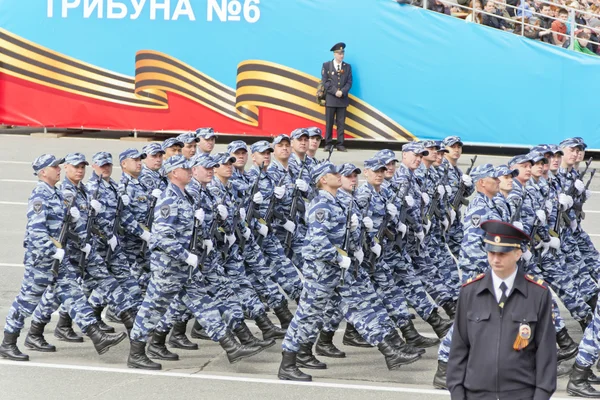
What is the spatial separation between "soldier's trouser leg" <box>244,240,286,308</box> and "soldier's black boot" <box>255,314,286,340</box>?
0.94 feet

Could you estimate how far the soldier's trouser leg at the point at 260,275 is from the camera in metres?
10.9

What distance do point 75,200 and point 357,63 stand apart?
11.5 m

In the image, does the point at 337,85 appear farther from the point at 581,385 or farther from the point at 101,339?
the point at 581,385

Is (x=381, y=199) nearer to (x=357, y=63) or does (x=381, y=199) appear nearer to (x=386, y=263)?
(x=386, y=263)

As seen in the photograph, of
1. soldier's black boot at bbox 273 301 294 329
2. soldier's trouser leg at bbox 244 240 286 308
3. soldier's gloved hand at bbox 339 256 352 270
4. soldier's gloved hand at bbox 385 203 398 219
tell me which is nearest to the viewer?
soldier's gloved hand at bbox 339 256 352 270

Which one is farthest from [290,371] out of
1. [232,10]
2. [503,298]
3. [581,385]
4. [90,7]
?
[90,7]

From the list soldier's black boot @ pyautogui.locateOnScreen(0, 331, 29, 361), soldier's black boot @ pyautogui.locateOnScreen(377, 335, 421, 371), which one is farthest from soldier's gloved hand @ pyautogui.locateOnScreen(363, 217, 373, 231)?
soldier's black boot @ pyautogui.locateOnScreen(0, 331, 29, 361)

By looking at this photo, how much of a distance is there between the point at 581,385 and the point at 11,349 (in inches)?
188

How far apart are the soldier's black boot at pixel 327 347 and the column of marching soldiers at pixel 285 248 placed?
2 centimetres

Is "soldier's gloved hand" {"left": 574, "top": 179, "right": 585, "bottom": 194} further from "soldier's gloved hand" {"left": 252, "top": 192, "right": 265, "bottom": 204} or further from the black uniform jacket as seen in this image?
the black uniform jacket

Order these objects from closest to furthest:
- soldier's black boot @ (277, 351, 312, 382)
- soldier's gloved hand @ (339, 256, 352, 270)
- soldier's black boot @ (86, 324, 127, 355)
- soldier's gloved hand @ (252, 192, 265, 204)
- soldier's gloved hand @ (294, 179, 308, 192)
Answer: soldier's gloved hand @ (339, 256, 352, 270)
soldier's black boot @ (277, 351, 312, 382)
soldier's black boot @ (86, 324, 127, 355)
soldier's gloved hand @ (252, 192, 265, 204)
soldier's gloved hand @ (294, 179, 308, 192)

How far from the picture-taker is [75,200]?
10289mm

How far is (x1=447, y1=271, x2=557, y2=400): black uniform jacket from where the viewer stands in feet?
19.2

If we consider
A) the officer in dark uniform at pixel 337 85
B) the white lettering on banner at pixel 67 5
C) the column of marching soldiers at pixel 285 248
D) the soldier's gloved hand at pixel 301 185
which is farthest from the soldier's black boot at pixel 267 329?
the white lettering on banner at pixel 67 5
